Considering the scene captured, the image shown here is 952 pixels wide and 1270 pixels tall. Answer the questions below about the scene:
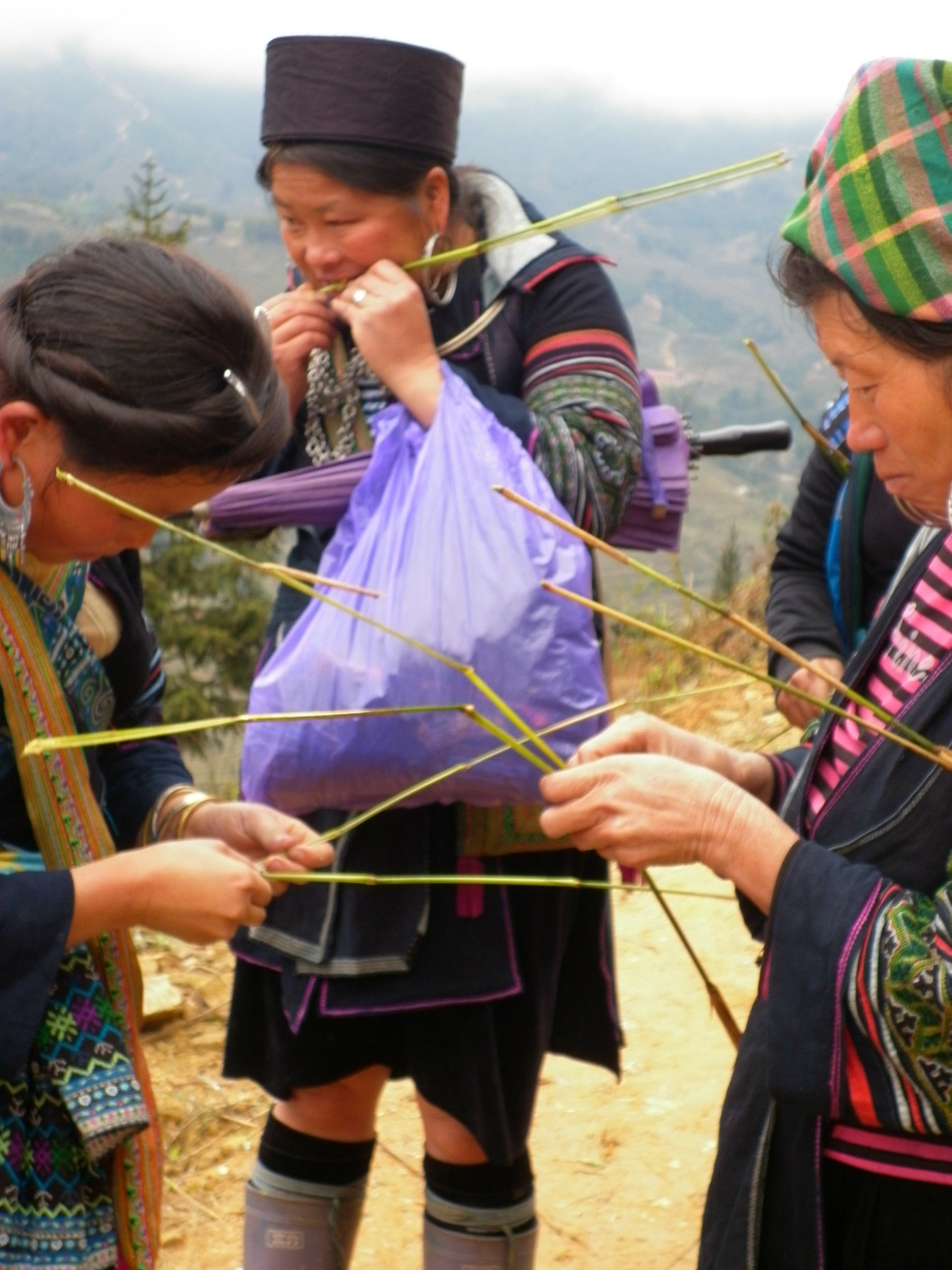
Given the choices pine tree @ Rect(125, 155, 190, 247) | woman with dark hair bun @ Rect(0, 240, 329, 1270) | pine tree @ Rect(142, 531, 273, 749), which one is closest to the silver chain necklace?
woman with dark hair bun @ Rect(0, 240, 329, 1270)

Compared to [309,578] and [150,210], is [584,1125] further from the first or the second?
[150,210]

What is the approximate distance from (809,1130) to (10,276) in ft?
4.26

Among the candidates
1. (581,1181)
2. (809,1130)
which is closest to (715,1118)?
(581,1181)

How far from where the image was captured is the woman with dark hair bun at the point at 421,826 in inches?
84.6

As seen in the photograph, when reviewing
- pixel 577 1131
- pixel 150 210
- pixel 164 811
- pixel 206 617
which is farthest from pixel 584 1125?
pixel 150 210

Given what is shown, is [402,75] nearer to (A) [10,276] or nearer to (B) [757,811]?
(A) [10,276]

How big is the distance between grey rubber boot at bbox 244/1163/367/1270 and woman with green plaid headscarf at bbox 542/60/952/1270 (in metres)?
0.89

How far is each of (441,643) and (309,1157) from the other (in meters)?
0.94

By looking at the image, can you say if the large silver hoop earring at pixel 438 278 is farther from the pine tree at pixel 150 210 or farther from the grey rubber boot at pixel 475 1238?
the pine tree at pixel 150 210

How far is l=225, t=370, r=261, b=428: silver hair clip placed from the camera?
164 centimetres

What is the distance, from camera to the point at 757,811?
1.48m

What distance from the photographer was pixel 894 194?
4.54 feet

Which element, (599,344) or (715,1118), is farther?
(715,1118)

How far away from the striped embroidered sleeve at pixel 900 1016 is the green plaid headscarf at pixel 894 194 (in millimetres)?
572
